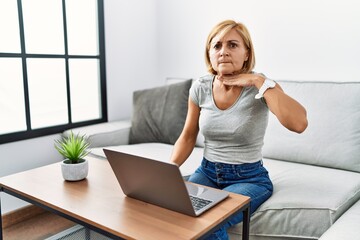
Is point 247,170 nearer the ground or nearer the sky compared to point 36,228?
nearer the sky

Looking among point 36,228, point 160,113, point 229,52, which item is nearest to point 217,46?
point 229,52

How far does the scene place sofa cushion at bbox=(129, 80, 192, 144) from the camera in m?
2.37

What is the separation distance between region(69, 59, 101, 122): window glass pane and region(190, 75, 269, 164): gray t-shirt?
1354 millimetres

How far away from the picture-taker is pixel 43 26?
2.29 metres

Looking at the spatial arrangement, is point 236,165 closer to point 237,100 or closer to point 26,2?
point 237,100

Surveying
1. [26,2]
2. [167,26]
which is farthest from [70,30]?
[167,26]

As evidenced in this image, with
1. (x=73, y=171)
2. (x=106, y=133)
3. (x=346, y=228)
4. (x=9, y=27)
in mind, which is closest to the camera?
(x=346, y=228)

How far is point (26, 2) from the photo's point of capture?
218 cm

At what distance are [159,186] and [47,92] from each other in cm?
160

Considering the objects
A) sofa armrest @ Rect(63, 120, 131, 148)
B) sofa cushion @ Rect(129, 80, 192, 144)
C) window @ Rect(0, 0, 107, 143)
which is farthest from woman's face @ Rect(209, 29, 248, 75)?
window @ Rect(0, 0, 107, 143)

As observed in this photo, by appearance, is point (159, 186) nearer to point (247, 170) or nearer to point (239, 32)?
point (247, 170)

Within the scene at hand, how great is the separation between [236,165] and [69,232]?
3.03ft

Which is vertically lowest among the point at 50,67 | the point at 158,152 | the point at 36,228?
the point at 36,228

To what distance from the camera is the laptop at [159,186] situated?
969mm
